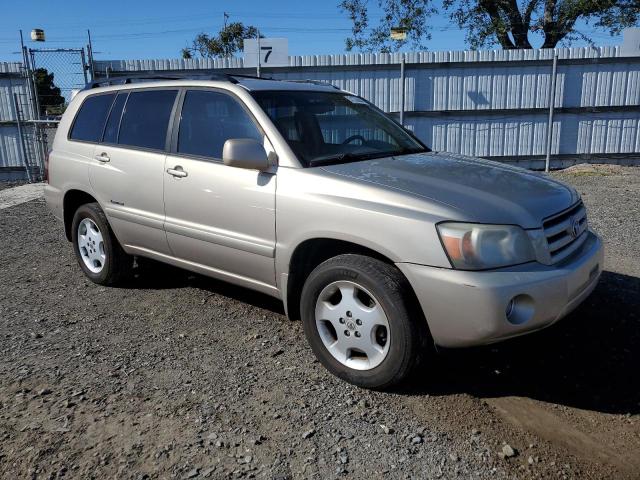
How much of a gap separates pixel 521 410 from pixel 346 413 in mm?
960

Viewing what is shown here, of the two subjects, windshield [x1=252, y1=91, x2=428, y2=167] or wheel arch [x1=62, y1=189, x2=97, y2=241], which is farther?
wheel arch [x1=62, y1=189, x2=97, y2=241]

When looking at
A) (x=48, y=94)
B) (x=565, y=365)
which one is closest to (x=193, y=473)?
(x=565, y=365)

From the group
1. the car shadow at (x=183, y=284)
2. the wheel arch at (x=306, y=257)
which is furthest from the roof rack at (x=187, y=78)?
the car shadow at (x=183, y=284)

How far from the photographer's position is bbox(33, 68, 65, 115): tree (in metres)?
12.5

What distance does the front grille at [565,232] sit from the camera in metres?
3.15

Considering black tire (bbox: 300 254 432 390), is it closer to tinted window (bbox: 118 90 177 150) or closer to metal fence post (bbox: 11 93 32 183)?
tinted window (bbox: 118 90 177 150)

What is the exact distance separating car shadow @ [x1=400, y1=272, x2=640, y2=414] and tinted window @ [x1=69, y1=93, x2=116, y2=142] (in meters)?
3.51

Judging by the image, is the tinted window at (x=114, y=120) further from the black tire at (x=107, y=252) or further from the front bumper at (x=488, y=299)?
the front bumper at (x=488, y=299)

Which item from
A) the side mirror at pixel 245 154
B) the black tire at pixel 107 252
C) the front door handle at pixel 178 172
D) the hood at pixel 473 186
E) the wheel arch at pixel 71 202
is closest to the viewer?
the hood at pixel 473 186

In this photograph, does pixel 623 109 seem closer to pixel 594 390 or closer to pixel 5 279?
pixel 594 390

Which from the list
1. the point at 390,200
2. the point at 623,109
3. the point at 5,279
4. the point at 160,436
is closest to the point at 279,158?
the point at 390,200

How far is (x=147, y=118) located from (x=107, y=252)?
129cm

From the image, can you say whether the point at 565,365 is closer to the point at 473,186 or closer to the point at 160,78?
the point at 473,186


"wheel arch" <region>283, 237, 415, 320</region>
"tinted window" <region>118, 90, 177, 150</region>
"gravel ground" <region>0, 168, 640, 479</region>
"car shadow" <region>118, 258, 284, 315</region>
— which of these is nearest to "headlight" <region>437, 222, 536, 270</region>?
"wheel arch" <region>283, 237, 415, 320</region>
